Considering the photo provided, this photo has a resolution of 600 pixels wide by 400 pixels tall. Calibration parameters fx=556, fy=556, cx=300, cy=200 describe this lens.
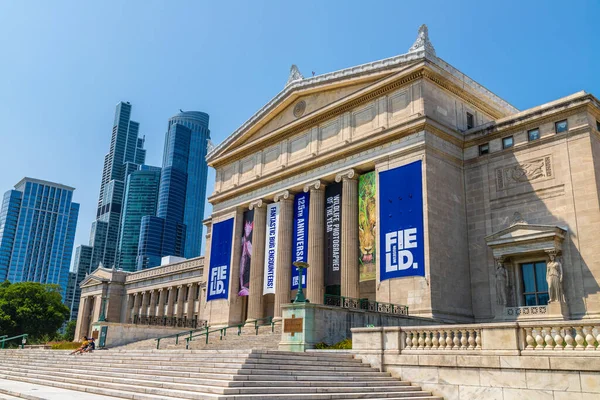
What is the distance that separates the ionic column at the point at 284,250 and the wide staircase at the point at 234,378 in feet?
55.7

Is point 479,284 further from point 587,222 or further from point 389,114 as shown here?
point 389,114

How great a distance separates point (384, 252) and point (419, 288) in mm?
3409

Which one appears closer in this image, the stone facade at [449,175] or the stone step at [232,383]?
the stone step at [232,383]

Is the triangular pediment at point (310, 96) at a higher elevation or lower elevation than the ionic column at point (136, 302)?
higher

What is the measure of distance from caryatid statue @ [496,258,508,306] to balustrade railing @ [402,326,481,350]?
13577 millimetres

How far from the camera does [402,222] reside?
109ft

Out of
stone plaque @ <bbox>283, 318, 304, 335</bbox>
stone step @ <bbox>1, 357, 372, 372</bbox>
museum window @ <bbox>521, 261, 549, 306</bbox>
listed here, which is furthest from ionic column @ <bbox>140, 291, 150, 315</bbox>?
museum window @ <bbox>521, 261, 549, 306</bbox>

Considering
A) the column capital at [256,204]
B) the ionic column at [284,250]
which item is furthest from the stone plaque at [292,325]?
the column capital at [256,204]

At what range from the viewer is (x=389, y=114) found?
36125 mm

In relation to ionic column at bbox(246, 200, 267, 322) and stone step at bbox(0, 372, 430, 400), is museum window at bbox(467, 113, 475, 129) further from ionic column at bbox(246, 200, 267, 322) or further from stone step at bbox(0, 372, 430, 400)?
stone step at bbox(0, 372, 430, 400)

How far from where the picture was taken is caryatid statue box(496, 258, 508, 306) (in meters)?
30.6

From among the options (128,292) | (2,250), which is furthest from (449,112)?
(2,250)

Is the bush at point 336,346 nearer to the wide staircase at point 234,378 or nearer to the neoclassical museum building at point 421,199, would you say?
the wide staircase at point 234,378

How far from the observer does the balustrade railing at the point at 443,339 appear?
17312 mm
